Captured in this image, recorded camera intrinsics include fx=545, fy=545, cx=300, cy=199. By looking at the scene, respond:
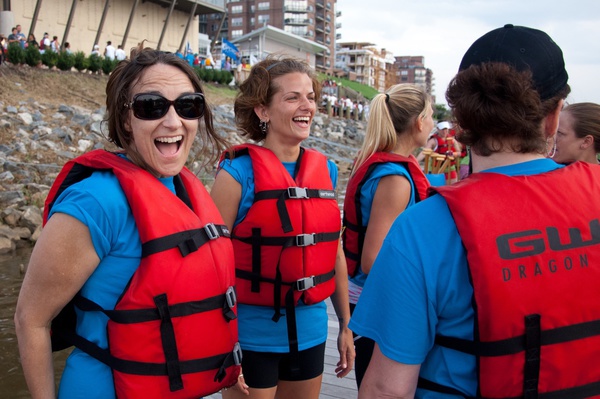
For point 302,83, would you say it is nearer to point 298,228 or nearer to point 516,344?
point 298,228

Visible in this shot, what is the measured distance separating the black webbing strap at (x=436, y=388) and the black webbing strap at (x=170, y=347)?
748 mm

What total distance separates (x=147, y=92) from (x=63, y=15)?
103ft

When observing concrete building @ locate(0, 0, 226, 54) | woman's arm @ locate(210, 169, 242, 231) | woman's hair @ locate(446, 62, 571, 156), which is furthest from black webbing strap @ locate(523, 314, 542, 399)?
concrete building @ locate(0, 0, 226, 54)

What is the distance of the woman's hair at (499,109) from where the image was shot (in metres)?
1.32

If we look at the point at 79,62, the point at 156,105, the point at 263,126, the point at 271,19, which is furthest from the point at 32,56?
the point at 271,19

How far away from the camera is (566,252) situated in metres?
1.29

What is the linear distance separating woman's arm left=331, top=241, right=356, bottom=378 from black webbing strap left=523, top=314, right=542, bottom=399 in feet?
4.63

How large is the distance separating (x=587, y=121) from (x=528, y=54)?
206cm

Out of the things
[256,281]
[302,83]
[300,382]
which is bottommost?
[300,382]

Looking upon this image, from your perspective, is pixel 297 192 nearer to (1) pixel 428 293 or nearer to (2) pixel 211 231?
(2) pixel 211 231

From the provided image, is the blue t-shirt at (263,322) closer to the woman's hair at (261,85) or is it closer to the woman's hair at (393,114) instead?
the woman's hair at (261,85)

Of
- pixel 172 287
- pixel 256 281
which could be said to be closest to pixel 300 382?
pixel 256 281

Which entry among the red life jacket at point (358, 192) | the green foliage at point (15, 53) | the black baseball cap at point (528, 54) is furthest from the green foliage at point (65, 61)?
the black baseball cap at point (528, 54)

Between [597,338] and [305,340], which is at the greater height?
[597,338]
